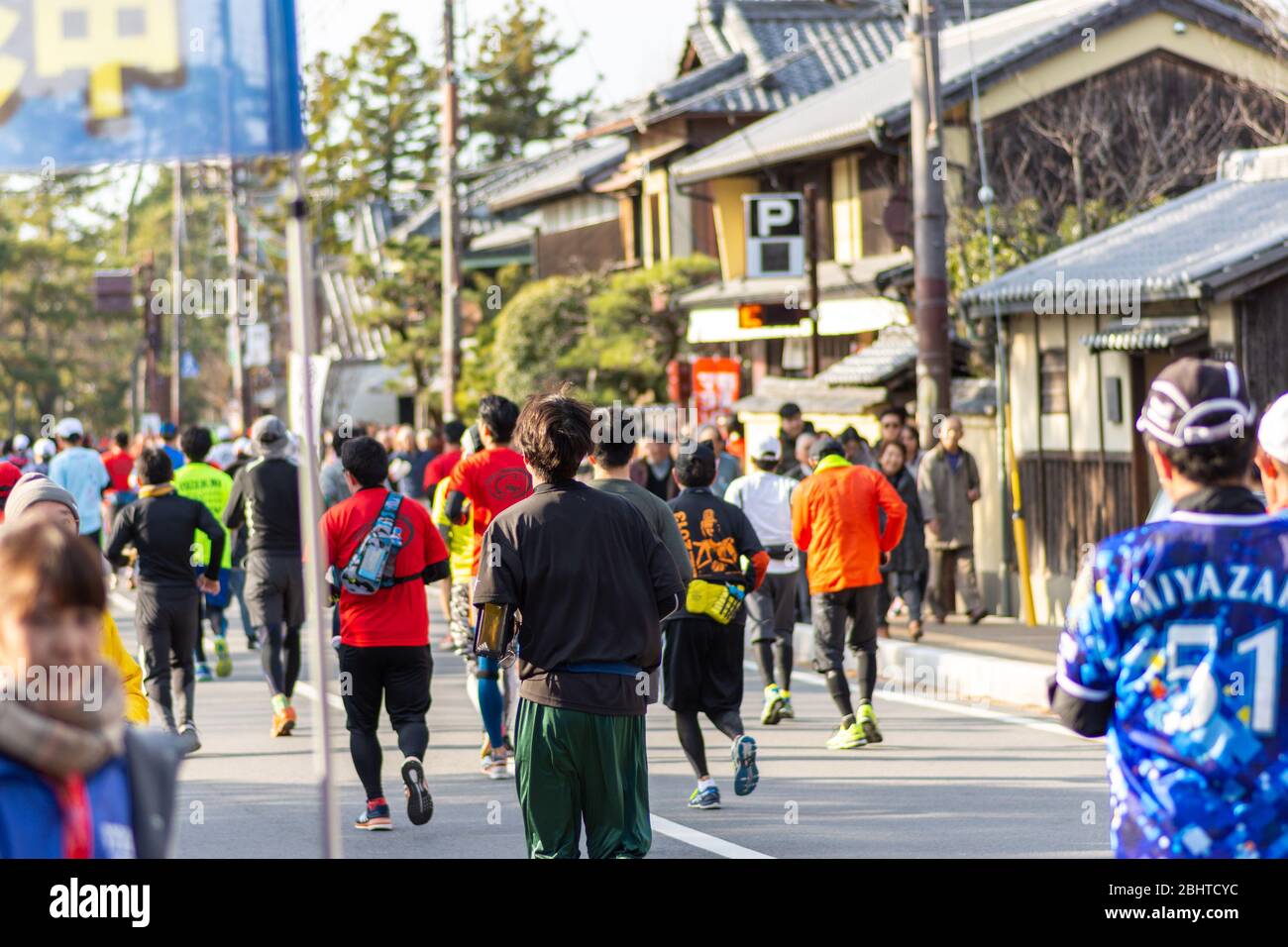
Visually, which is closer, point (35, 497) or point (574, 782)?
point (574, 782)

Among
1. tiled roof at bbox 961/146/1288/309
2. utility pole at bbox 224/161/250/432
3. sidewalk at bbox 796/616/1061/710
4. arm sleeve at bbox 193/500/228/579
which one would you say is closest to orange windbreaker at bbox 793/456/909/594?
sidewalk at bbox 796/616/1061/710

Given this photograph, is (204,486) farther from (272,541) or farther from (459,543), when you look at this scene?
(459,543)

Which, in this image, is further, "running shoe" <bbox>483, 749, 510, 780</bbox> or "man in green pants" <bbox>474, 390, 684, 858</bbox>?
"running shoe" <bbox>483, 749, 510, 780</bbox>

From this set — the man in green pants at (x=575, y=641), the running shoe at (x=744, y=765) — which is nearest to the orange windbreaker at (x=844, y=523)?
the running shoe at (x=744, y=765)

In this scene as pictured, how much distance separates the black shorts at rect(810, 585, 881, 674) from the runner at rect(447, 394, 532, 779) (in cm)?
210

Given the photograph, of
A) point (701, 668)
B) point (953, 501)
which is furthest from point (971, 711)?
point (953, 501)

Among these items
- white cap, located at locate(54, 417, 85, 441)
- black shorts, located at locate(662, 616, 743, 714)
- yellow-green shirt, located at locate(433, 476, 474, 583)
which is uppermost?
white cap, located at locate(54, 417, 85, 441)

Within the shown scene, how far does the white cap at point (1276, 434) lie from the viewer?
4.73 m

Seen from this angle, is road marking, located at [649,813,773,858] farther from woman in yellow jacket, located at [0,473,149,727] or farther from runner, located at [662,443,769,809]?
woman in yellow jacket, located at [0,473,149,727]

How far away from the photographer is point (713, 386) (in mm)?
25562

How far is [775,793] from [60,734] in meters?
7.06

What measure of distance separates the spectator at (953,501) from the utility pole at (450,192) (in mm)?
14987

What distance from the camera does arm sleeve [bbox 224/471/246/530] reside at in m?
12.1
